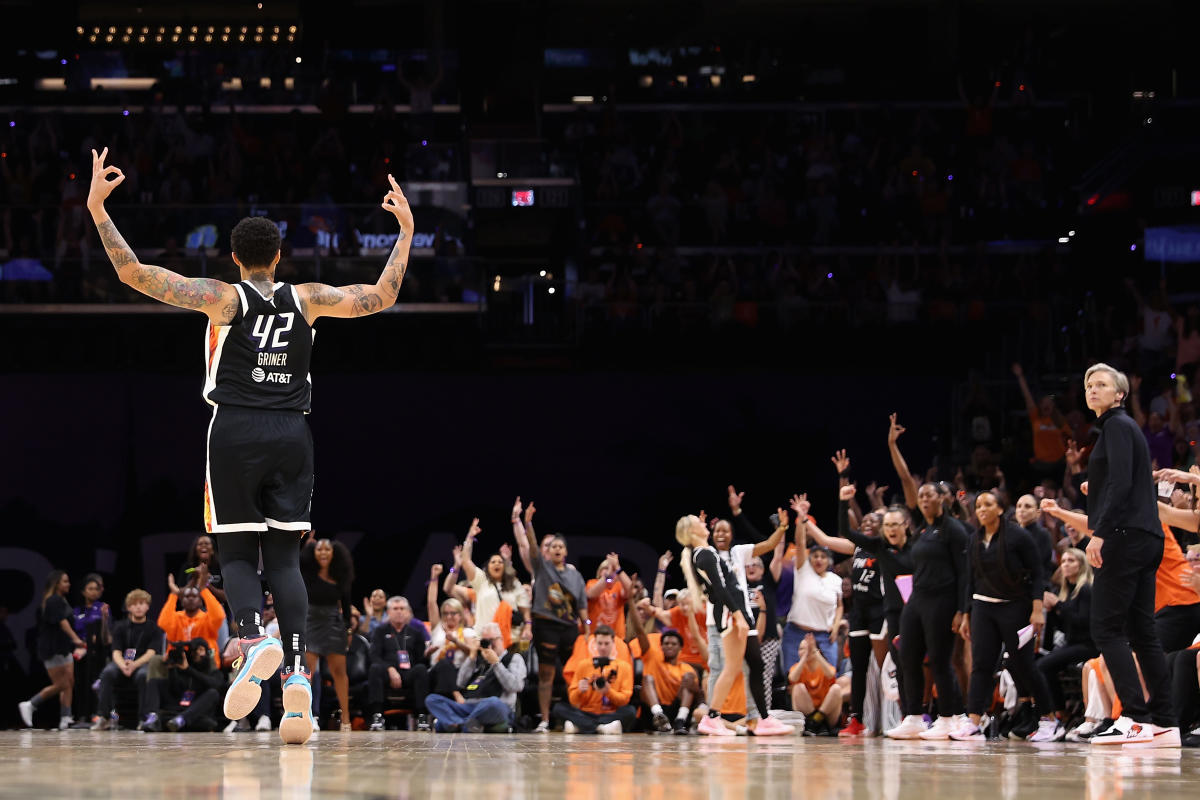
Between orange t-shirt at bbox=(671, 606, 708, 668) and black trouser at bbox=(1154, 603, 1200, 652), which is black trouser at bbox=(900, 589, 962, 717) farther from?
orange t-shirt at bbox=(671, 606, 708, 668)

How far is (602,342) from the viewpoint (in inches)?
724

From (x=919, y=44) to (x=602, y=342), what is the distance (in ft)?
32.4

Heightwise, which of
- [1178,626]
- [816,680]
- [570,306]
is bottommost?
[816,680]

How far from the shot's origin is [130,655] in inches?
571

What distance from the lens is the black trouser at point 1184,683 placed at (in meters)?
9.01

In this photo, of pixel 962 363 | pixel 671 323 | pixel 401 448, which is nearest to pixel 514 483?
pixel 401 448

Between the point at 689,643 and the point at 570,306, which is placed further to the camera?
the point at 570,306

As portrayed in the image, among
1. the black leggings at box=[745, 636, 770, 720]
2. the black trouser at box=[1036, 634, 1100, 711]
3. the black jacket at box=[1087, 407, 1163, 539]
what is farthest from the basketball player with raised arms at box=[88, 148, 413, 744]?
the black trouser at box=[1036, 634, 1100, 711]

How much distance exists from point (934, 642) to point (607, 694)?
414cm

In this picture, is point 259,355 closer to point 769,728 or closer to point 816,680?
point 769,728

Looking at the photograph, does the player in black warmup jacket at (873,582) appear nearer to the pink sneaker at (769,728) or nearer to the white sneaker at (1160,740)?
the pink sneaker at (769,728)

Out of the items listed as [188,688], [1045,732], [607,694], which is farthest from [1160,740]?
[188,688]

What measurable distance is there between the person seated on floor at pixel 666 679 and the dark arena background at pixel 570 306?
0.85 meters

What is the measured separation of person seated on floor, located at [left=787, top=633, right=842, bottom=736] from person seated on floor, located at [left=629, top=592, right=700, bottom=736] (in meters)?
0.97
